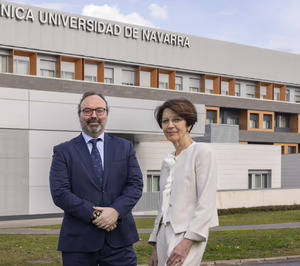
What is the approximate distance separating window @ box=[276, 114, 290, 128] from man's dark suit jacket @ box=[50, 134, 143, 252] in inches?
2228

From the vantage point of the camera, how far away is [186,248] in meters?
3.83

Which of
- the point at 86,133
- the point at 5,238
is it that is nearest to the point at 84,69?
the point at 5,238

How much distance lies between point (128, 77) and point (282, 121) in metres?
18.8

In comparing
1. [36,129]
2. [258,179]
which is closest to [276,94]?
[258,179]

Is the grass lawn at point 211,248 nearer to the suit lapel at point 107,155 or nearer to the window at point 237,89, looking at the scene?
the suit lapel at point 107,155

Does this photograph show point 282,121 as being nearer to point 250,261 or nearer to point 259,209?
point 259,209

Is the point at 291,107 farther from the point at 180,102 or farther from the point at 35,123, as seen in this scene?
the point at 180,102

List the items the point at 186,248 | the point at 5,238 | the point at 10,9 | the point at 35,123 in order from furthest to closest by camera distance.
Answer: the point at 10,9 < the point at 35,123 < the point at 5,238 < the point at 186,248

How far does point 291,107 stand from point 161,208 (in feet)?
189

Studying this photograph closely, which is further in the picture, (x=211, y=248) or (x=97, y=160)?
(x=211, y=248)

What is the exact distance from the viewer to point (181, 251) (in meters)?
3.82

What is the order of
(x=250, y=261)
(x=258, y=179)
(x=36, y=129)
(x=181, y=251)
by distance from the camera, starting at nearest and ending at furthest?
(x=181, y=251) → (x=250, y=261) → (x=36, y=129) → (x=258, y=179)

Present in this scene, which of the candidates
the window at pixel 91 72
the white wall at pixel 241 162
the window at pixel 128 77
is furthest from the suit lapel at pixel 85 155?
the window at pixel 128 77

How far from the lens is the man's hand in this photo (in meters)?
4.54
